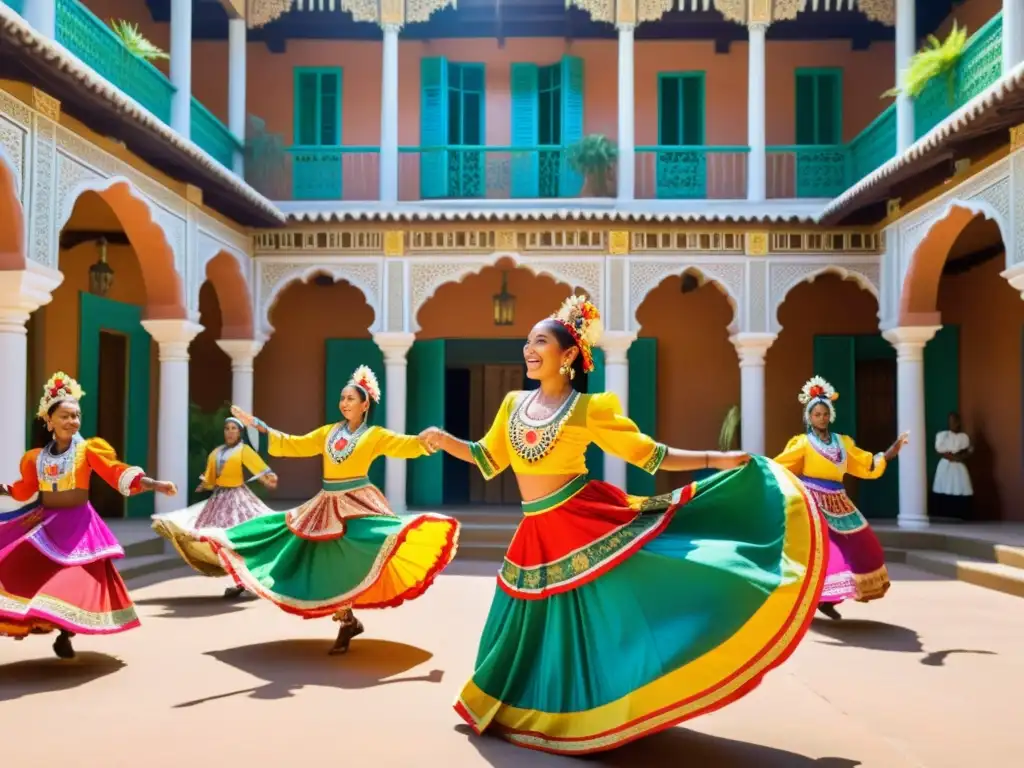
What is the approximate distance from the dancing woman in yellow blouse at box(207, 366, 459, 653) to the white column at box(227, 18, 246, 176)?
25.6 feet

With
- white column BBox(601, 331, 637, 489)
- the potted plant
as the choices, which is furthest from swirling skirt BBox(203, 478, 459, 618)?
the potted plant

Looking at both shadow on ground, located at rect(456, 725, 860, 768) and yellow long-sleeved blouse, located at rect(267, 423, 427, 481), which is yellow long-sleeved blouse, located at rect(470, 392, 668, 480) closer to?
shadow on ground, located at rect(456, 725, 860, 768)

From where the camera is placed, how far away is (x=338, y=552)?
5.53 meters

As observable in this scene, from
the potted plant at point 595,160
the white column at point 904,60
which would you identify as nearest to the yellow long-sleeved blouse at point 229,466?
the potted plant at point 595,160

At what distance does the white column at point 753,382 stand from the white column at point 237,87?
6745 mm

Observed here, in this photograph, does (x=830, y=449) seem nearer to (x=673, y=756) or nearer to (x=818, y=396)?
(x=818, y=396)

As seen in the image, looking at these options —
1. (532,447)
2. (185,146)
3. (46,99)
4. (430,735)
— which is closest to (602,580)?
(532,447)

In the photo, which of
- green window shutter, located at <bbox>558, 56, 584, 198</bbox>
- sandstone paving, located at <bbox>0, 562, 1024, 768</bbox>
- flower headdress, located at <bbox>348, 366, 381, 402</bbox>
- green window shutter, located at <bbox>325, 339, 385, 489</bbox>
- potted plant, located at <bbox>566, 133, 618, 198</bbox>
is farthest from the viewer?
green window shutter, located at <bbox>325, 339, 385, 489</bbox>

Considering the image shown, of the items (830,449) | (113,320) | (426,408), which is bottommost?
(830,449)

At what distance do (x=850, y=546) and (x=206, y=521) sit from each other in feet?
15.9

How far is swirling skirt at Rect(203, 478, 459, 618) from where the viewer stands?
539 cm

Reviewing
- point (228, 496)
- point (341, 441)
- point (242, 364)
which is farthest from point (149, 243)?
point (341, 441)

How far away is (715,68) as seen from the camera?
47.5ft

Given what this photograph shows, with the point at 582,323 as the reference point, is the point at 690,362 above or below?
above
